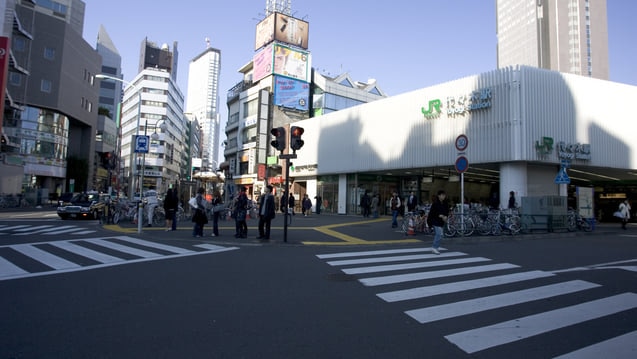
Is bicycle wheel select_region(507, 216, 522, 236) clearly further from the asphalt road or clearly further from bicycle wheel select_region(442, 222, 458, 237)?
the asphalt road

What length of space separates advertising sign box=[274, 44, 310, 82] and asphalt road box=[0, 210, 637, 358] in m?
40.4

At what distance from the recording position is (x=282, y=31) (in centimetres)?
4962

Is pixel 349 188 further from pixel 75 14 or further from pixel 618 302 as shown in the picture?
pixel 75 14

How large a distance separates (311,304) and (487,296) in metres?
2.76

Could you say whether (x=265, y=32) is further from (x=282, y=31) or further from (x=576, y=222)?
Result: (x=576, y=222)

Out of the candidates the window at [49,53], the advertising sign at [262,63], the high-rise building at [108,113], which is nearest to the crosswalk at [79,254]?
the high-rise building at [108,113]

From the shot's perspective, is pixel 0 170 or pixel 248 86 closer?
pixel 0 170

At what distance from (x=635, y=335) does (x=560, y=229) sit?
14567mm

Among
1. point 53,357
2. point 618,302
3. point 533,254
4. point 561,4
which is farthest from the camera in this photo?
point 561,4

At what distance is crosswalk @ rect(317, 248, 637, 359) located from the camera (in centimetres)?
399

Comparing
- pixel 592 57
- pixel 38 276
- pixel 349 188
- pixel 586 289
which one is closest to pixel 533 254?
pixel 586 289

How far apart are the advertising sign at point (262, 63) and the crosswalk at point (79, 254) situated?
38210mm

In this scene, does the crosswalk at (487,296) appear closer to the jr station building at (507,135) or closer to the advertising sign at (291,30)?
the jr station building at (507,135)

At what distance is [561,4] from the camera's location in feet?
331
